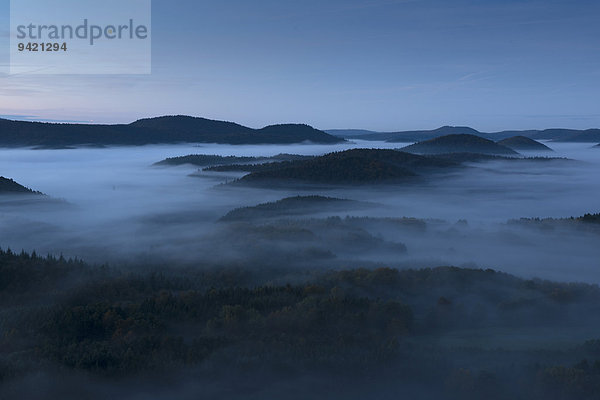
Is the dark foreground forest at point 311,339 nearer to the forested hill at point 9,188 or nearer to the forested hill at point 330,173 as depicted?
the forested hill at point 9,188

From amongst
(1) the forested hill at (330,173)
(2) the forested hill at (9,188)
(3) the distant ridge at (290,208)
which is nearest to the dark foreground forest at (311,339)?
(3) the distant ridge at (290,208)

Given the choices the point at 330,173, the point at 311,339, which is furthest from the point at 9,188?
the point at 311,339

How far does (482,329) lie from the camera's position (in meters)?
23.6

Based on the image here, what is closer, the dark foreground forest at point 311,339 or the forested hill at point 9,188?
the dark foreground forest at point 311,339

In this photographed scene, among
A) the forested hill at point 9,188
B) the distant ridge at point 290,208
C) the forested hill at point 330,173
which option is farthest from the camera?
the forested hill at point 330,173

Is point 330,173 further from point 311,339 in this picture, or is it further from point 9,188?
point 311,339

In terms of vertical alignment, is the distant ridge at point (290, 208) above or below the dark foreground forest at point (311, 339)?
below

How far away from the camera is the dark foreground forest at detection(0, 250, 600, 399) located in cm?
1573

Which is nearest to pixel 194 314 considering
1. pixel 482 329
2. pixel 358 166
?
pixel 482 329

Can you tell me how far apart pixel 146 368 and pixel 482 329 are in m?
14.7

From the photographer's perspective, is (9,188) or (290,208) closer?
(290,208)

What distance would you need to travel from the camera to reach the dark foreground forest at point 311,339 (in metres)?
15.7

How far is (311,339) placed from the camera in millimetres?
20625

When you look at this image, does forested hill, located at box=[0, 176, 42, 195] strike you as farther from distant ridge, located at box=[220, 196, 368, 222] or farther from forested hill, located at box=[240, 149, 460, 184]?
forested hill, located at box=[240, 149, 460, 184]
